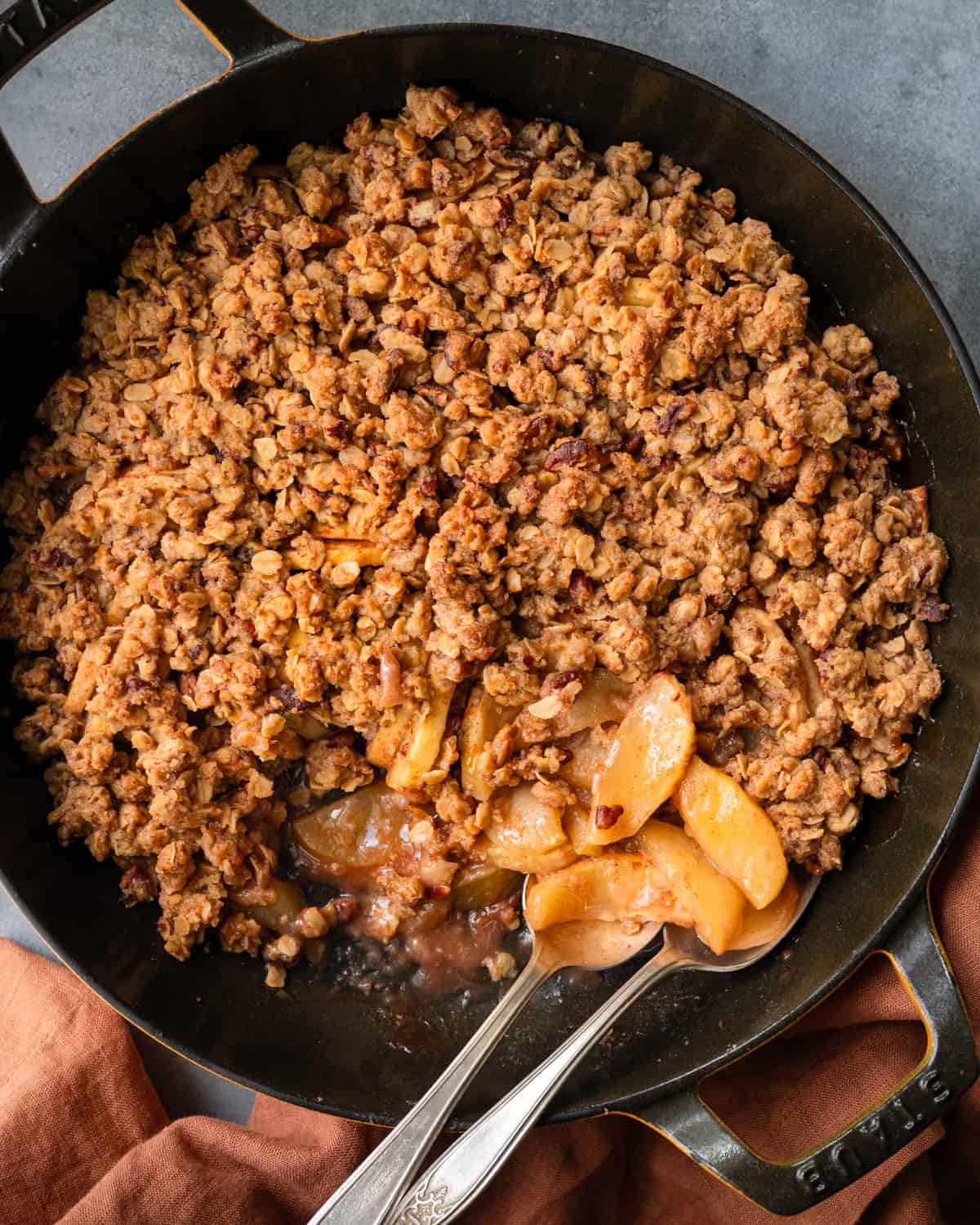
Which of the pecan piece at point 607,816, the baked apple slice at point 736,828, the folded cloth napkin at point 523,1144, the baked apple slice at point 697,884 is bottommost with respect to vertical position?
the folded cloth napkin at point 523,1144

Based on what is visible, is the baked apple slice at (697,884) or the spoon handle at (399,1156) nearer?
the spoon handle at (399,1156)

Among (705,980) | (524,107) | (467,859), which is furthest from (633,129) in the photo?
(705,980)

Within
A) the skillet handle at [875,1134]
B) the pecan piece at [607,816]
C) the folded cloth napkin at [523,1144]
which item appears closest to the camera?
the skillet handle at [875,1134]

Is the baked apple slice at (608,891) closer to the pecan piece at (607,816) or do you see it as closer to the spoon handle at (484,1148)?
the pecan piece at (607,816)

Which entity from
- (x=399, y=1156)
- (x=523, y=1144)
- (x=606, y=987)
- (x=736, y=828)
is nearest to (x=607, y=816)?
(x=736, y=828)

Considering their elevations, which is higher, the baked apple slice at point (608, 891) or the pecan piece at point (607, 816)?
the pecan piece at point (607, 816)

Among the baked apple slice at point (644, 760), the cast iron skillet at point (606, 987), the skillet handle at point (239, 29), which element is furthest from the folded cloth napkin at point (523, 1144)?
the skillet handle at point (239, 29)
